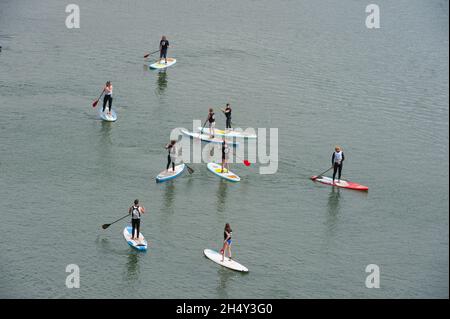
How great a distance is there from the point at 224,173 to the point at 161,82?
16.8 m

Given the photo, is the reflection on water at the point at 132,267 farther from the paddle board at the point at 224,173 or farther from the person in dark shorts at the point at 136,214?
the paddle board at the point at 224,173

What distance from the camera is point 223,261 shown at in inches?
1512

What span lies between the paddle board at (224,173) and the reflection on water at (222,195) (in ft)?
1.01

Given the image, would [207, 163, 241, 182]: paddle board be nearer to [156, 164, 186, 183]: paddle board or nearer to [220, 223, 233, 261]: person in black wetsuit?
[156, 164, 186, 183]: paddle board

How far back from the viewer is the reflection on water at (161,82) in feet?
198

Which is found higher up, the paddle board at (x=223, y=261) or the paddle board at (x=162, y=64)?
the paddle board at (x=162, y=64)

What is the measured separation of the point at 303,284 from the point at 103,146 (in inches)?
719

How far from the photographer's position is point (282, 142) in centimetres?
5303

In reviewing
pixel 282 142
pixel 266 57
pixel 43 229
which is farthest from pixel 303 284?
pixel 266 57

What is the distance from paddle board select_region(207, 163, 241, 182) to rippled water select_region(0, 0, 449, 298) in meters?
0.50

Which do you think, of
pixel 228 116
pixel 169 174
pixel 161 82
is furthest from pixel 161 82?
pixel 169 174

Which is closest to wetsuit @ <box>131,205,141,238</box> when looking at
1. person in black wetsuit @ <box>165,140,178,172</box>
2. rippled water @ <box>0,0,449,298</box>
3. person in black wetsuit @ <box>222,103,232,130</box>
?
rippled water @ <box>0,0,449,298</box>

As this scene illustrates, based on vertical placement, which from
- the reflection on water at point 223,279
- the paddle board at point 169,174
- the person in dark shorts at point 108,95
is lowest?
the reflection on water at point 223,279

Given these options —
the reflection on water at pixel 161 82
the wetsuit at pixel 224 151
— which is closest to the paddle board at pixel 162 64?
the reflection on water at pixel 161 82
